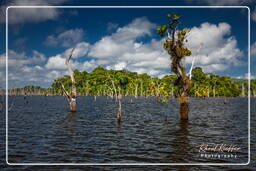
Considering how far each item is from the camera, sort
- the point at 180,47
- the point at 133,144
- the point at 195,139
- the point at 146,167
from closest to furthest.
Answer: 1. the point at 146,167
2. the point at 133,144
3. the point at 195,139
4. the point at 180,47

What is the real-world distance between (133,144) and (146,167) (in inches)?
275

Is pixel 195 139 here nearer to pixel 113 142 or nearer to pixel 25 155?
pixel 113 142

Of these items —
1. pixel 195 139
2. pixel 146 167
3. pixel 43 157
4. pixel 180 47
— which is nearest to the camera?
pixel 146 167

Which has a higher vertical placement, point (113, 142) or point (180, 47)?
point (180, 47)

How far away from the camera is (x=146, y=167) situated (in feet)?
48.0

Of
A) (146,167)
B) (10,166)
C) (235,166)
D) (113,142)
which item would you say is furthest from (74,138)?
(235,166)

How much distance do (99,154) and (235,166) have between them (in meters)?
9.25

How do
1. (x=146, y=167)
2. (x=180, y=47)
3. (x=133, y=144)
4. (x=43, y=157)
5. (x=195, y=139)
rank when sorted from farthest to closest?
(x=180, y=47) < (x=195, y=139) < (x=133, y=144) < (x=43, y=157) < (x=146, y=167)

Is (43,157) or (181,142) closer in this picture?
(43,157)

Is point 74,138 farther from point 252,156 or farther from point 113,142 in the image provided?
point 252,156

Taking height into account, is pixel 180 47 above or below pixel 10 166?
above

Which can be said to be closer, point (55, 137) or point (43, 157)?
point (43, 157)

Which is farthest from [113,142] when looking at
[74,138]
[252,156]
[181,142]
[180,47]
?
[180,47]

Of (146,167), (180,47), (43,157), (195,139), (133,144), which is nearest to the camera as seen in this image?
(146,167)
